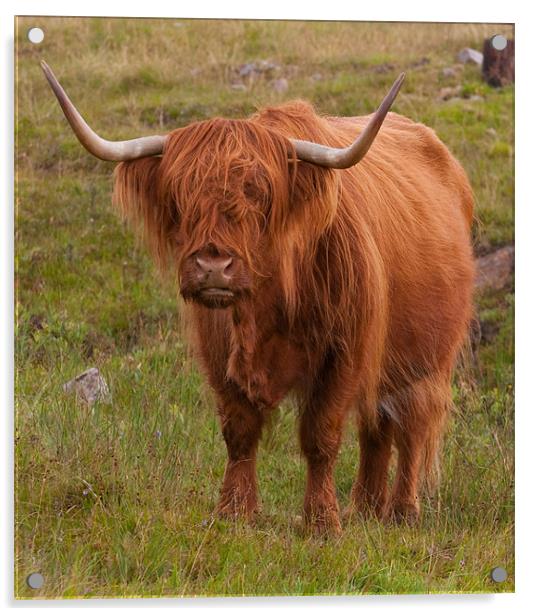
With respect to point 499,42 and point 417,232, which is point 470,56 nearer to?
point 499,42

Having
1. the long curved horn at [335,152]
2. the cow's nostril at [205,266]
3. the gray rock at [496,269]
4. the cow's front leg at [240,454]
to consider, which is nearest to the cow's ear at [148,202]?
the cow's nostril at [205,266]

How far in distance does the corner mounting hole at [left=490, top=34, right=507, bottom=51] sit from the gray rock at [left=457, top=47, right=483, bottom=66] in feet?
0.43

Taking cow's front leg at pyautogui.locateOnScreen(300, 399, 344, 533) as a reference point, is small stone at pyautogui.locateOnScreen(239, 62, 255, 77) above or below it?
above

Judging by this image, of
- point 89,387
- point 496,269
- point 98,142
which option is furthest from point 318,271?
point 496,269

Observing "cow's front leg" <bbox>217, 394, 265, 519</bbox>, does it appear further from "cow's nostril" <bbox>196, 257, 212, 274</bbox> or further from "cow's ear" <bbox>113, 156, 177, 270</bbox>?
"cow's nostril" <bbox>196, 257, 212, 274</bbox>

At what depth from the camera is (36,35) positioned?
5039mm

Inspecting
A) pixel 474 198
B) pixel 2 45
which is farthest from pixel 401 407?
pixel 2 45

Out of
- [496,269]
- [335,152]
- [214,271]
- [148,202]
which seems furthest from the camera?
[496,269]

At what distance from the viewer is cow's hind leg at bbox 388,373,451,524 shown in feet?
19.4

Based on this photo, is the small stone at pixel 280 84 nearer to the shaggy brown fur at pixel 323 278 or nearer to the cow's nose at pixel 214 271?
the shaggy brown fur at pixel 323 278

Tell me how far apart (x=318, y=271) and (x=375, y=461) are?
47.7 inches

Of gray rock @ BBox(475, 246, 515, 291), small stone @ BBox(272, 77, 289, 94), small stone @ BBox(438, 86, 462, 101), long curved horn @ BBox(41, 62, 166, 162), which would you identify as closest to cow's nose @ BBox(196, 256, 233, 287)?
long curved horn @ BBox(41, 62, 166, 162)
